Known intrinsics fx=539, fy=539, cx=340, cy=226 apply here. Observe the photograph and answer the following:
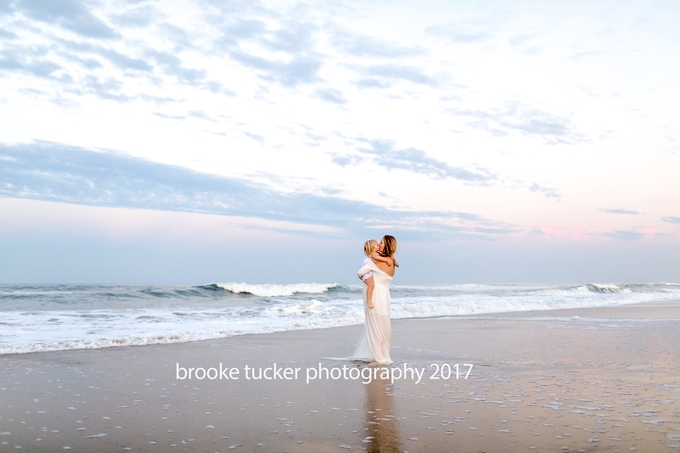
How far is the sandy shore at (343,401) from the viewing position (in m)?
4.38

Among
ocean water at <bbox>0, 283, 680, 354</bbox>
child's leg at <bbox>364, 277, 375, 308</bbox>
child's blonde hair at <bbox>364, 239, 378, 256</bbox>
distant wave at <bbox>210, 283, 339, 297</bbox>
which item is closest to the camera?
child's leg at <bbox>364, 277, 375, 308</bbox>

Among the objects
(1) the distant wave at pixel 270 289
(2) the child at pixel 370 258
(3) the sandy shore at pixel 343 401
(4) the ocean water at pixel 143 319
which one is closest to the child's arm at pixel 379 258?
(2) the child at pixel 370 258

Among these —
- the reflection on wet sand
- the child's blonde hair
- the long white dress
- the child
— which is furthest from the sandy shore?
the child's blonde hair

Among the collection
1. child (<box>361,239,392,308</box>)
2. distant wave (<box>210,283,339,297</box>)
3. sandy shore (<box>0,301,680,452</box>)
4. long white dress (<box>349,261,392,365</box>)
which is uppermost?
child (<box>361,239,392,308</box>)

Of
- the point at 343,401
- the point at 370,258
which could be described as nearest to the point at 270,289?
the point at 370,258

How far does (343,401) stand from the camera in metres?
5.88

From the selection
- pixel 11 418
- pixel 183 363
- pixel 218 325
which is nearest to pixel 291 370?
pixel 183 363

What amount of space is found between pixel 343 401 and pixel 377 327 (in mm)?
2761

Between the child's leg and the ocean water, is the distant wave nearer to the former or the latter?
the ocean water

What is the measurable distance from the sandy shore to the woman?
0.42 metres

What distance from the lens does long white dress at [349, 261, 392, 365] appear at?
8.49m

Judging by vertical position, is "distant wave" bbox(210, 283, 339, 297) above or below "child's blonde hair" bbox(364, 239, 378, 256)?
below

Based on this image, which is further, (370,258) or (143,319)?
(143,319)

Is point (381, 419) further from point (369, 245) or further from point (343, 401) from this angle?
point (369, 245)
